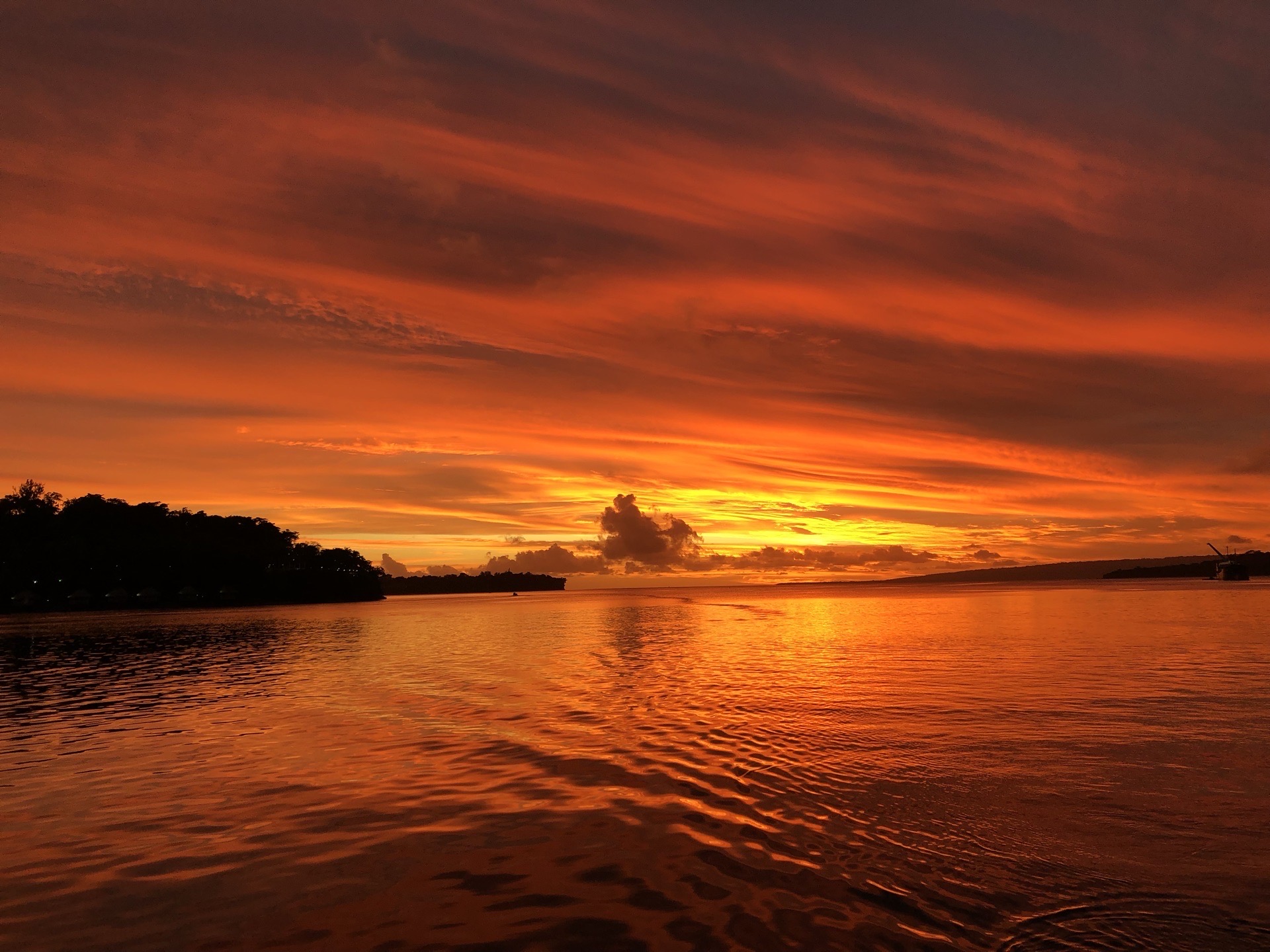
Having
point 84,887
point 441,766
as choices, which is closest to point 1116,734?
point 441,766

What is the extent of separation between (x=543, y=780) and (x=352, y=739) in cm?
817

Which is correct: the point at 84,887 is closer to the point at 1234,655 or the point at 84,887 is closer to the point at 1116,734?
the point at 1116,734

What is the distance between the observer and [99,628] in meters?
92.4

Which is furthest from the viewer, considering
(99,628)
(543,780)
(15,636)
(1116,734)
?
(99,628)

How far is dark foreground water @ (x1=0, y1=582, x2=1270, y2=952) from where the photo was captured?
33.1ft

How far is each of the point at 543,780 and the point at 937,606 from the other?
114m

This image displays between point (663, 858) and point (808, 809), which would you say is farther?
point (808, 809)

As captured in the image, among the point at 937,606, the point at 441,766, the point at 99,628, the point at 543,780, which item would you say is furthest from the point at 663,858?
the point at 937,606

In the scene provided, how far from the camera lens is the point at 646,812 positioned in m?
15.1

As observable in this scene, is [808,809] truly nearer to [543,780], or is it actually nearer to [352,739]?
[543,780]

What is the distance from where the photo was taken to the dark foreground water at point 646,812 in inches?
398

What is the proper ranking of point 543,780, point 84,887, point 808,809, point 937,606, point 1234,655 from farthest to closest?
1. point 937,606
2. point 1234,655
3. point 543,780
4. point 808,809
5. point 84,887

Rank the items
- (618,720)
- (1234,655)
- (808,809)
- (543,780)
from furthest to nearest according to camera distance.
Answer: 1. (1234,655)
2. (618,720)
3. (543,780)
4. (808,809)

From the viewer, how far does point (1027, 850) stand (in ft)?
41.3
